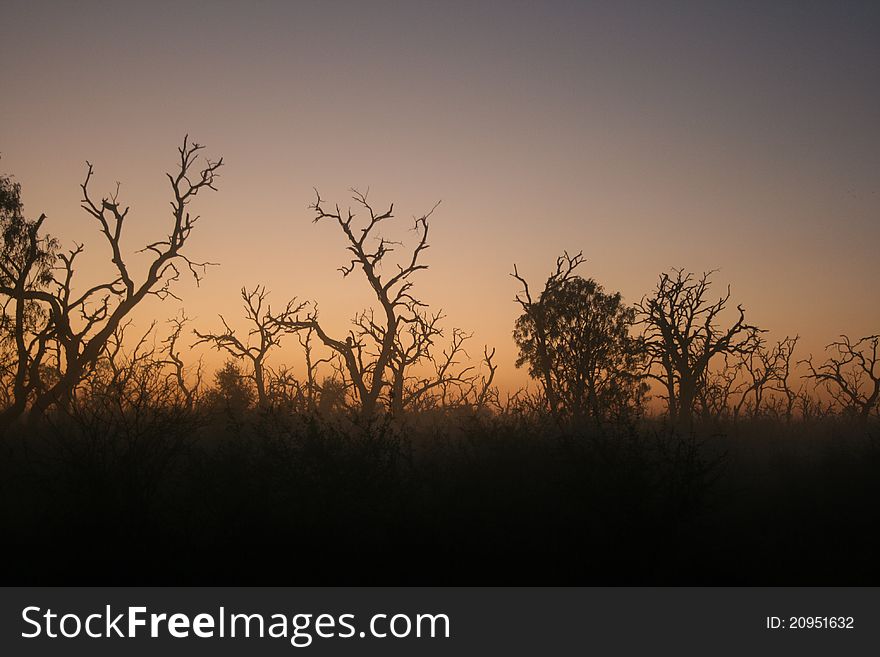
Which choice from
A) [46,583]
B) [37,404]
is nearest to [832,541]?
[46,583]

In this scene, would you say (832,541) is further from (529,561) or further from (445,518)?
(445,518)

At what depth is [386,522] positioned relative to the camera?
1501 centimetres

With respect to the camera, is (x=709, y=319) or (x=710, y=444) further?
(x=709, y=319)

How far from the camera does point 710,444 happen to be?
80.0ft

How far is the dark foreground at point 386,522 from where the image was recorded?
13.9 m

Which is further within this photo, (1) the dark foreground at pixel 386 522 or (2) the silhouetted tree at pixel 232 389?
(2) the silhouetted tree at pixel 232 389

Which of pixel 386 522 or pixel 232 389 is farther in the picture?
pixel 232 389

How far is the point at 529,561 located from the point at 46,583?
28.4 ft

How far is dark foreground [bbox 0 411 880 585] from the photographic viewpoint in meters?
13.9

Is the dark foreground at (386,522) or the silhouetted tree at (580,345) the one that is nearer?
the dark foreground at (386,522)

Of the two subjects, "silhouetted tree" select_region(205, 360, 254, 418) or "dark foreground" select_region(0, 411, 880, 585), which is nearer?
"dark foreground" select_region(0, 411, 880, 585)

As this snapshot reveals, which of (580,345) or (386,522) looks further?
(580,345)
